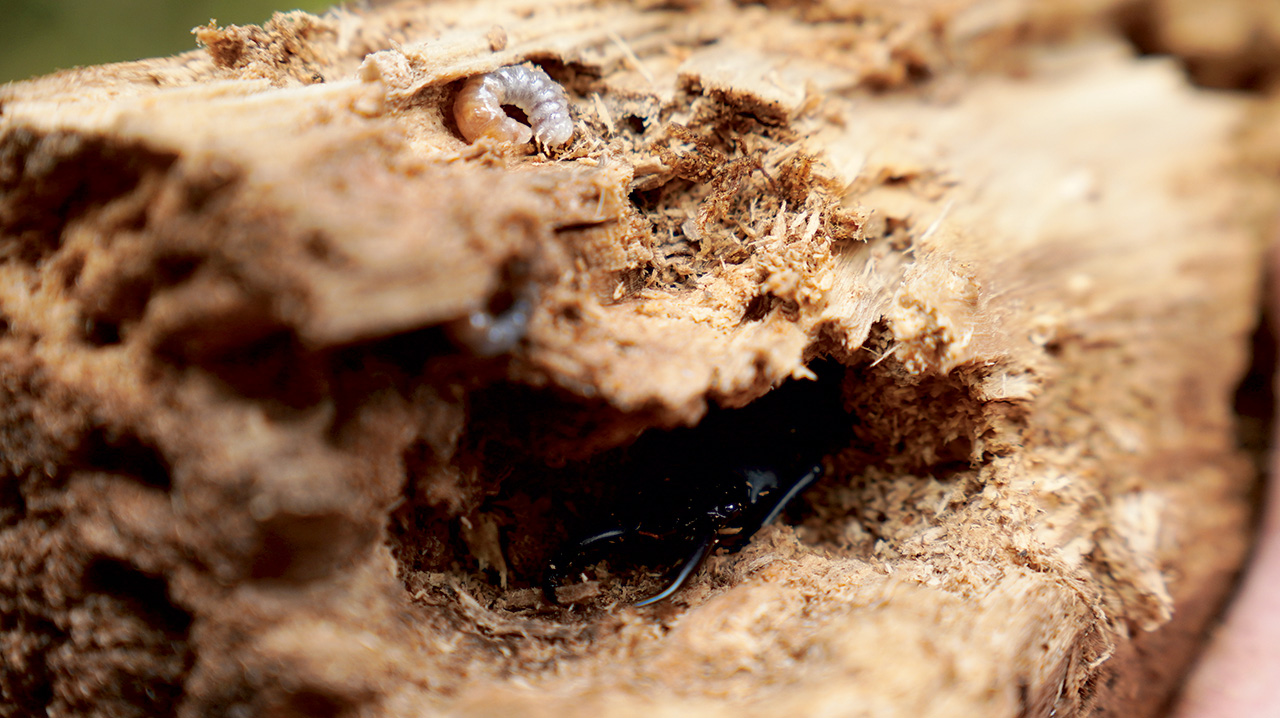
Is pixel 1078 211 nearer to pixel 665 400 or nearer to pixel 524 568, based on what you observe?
pixel 665 400

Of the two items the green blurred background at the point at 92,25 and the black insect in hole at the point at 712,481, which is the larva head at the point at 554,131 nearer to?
the black insect in hole at the point at 712,481

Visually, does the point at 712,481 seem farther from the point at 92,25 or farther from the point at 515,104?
the point at 92,25

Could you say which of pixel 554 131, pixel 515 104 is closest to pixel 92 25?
pixel 515 104

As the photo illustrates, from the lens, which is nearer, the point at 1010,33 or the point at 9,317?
the point at 9,317

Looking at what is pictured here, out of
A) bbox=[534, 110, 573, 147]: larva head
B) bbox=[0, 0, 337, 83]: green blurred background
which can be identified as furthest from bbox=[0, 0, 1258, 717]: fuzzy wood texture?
bbox=[0, 0, 337, 83]: green blurred background

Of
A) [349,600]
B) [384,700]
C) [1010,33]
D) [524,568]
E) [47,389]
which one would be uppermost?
[1010,33]

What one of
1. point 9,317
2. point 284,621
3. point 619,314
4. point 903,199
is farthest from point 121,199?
point 903,199

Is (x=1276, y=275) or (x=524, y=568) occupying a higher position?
(x=1276, y=275)

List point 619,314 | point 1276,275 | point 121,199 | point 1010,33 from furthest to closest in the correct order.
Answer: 1. point 1010,33
2. point 1276,275
3. point 619,314
4. point 121,199
